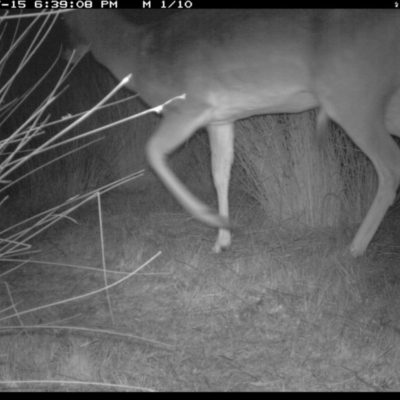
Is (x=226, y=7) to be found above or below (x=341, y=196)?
above

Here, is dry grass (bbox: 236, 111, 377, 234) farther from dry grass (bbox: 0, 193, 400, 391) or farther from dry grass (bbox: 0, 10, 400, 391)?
dry grass (bbox: 0, 193, 400, 391)

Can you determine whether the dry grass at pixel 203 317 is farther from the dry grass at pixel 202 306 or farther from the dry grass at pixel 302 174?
the dry grass at pixel 302 174

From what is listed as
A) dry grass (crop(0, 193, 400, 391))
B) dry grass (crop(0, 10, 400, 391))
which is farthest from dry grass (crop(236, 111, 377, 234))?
dry grass (crop(0, 193, 400, 391))

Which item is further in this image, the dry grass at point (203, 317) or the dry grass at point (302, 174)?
the dry grass at point (302, 174)

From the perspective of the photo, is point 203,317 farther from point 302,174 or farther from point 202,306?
point 302,174

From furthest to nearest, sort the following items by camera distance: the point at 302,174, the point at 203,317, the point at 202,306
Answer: the point at 302,174 < the point at 202,306 < the point at 203,317

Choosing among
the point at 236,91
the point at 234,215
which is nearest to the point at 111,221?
the point at 234,215

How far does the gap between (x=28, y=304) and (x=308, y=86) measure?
5.66ft

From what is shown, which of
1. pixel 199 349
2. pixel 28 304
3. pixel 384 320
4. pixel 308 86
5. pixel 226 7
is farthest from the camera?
pixel 226 7

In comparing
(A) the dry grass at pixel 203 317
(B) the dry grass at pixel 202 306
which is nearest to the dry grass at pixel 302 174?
(B) the dry grass at pixel 202 306

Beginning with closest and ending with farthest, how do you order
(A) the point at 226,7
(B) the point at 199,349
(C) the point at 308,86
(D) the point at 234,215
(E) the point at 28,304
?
(B) the point at 199,349 < (E) the point at 28,304 < (C) the point at 308,86 < (A) the point at 226,7 < (D) the point at 234,215

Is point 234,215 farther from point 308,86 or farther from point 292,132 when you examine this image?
point 308,86

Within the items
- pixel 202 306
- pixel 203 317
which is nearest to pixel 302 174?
pixel 202 306

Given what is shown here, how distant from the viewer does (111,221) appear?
433cm
